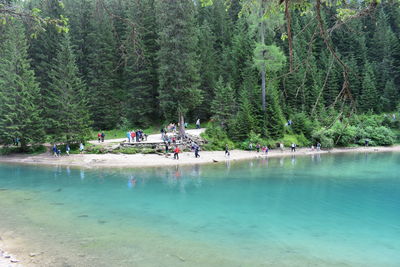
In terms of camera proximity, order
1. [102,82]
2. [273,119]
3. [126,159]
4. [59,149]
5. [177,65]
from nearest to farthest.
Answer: [126,159] < [59,149] < [177,65] < [273,119] < [102,82]

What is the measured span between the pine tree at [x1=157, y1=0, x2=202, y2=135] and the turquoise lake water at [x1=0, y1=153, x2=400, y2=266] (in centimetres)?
1059

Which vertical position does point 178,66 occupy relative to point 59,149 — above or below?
above

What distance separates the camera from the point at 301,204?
62.4 feet

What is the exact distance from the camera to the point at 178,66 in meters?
36.9

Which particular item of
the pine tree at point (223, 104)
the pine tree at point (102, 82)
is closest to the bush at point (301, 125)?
the pine tree at point (223, 104)

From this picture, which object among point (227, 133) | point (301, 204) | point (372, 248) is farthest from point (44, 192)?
point (227, 133)

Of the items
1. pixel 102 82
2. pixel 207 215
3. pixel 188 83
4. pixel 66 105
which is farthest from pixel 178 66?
pixel 207 215

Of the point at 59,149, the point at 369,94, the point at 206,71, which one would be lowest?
the point at 59,149

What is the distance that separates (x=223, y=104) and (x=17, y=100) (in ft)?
75.0

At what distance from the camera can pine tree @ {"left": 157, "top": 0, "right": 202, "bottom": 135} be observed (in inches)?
1395

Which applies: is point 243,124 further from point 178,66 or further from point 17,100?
point 17,100

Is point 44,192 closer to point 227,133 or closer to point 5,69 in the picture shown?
point 5,69

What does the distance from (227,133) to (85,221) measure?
2635cm

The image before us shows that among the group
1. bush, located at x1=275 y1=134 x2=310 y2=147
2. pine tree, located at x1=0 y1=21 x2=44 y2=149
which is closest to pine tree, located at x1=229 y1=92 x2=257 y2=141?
bush, located at x1=275 y1=134 x2=310 y2=147
